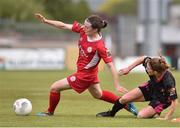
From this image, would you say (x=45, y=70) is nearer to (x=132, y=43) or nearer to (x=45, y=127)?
(x=45, y=127)

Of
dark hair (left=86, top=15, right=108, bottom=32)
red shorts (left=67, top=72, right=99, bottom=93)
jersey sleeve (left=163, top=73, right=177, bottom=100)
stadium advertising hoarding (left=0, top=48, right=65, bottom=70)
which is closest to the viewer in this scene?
jersey sleeve (left=163, top=73, right=177, bottom=100)

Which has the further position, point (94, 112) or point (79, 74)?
point (94, 112)

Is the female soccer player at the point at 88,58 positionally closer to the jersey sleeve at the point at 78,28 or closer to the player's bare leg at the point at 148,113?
the jersey sleeve at the point at 78,28

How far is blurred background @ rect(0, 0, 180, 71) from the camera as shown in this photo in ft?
141

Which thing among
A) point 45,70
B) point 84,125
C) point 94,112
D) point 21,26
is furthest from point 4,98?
point 21,26

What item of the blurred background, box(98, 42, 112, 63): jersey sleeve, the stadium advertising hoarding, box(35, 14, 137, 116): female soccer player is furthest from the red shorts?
the stadium advertising hoarding

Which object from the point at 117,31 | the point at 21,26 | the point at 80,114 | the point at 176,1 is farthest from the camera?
the point at 176,1

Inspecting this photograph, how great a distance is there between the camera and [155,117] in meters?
13.5

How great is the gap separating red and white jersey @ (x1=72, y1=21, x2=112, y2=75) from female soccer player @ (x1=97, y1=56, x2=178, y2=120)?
1.48ft

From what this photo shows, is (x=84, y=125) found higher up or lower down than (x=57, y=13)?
lower down

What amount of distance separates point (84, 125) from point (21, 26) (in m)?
48.2

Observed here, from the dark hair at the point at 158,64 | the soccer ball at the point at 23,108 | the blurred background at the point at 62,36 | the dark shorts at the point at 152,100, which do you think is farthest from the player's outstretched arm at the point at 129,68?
the blurred background at the point at 62,36

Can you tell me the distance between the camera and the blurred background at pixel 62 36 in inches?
1688

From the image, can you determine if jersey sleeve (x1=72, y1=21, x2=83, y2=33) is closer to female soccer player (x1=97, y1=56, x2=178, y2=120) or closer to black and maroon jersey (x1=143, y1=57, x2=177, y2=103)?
female soccer player (x1=97, y1=56, x2=178, y2=120)
